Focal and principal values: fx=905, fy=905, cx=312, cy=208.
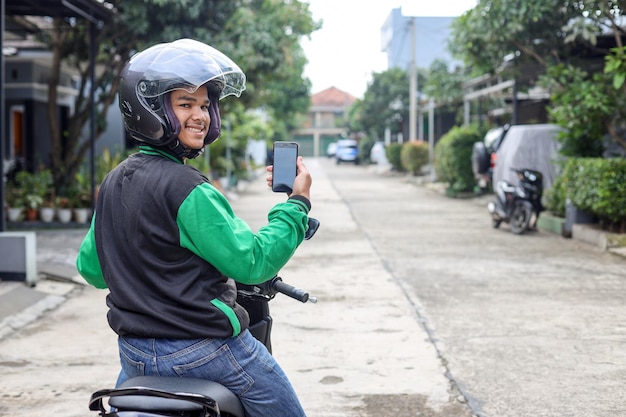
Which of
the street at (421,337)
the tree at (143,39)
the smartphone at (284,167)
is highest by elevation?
the tree at (143,39)

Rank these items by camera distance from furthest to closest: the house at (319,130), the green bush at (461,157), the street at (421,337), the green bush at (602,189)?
1. the house at (319,130)
2. the green bush at (461,157)
3. the green bush at (602,189)
4. the street at (421,337)

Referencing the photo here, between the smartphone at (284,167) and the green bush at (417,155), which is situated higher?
the smartphone at (284,167)

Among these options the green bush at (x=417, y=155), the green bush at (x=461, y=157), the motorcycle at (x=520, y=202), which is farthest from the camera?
the green bush at (x=417, y=155)

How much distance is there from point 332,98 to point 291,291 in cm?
10231

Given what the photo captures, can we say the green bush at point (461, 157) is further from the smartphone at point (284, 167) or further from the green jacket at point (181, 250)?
the green jacket at point (181, 250)

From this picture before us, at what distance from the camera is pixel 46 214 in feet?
46.8

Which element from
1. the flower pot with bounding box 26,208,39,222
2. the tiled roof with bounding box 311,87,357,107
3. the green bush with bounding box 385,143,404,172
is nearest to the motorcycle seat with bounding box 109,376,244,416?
the flower pot with bounding box 26,208,39,222

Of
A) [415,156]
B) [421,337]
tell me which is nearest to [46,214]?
[421,337]

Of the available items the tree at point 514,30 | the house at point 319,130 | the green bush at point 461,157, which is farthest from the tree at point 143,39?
the house at point 319,130

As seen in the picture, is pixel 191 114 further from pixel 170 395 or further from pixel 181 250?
pixel 170 395

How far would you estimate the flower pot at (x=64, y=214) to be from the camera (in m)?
14.2

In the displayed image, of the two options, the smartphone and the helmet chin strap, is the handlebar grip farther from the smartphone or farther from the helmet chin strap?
the helmet chin strap

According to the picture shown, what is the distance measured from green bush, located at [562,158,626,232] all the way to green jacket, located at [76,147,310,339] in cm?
989

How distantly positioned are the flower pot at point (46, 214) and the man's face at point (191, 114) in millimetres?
12249
